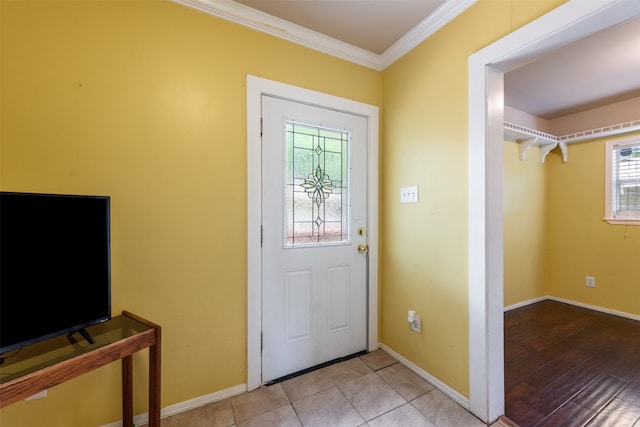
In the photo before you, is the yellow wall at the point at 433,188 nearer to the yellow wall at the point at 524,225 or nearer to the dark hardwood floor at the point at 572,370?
the dark hardwood floor at the point at 572,370

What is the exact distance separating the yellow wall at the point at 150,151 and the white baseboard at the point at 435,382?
3.91 ft

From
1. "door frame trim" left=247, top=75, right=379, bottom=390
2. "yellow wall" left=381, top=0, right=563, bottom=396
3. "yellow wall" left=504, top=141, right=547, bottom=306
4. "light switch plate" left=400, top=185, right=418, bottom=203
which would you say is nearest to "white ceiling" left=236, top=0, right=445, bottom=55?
"yellow wall" left=381, top=0, right=563, bottom=396

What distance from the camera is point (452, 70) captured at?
65.2 inches

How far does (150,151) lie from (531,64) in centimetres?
303

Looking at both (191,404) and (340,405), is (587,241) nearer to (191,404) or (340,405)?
(340,405)

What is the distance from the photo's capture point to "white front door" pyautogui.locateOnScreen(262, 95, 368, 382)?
1.79m

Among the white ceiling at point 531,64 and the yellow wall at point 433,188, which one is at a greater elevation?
the white ceiling at point 531,64

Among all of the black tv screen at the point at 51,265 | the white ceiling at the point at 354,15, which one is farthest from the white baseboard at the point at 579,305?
the black tv screen at the point at 51,265

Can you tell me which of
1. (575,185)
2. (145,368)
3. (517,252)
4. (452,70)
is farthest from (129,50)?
(575,185)

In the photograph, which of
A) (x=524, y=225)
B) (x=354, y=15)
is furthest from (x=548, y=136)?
(x=354, y=15)

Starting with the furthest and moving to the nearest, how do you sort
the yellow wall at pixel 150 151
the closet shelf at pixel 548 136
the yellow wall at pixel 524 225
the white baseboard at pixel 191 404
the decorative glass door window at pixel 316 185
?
the yellow wall at pixel 524 225 → the closet shelf at pixel 548 136 → the decorative glass door window at pixel 316 185 → the white baseboard at pixel 191 404 → the yellow wall at pixel 150 151

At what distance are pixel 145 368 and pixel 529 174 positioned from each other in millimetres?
4364

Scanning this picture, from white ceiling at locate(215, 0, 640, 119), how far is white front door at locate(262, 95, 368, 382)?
0.54m

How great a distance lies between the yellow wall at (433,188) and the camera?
1582 millimetres
